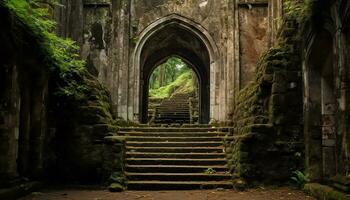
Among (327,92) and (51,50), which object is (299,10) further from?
(51,50)

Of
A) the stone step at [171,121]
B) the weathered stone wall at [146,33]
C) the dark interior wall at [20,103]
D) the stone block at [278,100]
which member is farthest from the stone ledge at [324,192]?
the stone step at [171,121]

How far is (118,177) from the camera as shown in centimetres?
930

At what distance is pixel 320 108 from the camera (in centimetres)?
883

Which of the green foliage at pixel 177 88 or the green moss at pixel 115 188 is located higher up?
the green foliage at pixel 177 88

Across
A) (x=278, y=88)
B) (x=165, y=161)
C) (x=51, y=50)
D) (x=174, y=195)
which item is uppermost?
(x=51, y=50)

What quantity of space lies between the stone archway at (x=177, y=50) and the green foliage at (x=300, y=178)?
740cm

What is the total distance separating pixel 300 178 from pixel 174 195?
9.55 ft

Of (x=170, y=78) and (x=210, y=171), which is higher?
(x=170, y=78)

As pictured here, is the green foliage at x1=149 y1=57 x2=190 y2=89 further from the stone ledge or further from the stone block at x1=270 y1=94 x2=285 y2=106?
the stone ledge

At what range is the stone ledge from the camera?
612cm

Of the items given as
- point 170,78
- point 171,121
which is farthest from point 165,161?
point 170,78

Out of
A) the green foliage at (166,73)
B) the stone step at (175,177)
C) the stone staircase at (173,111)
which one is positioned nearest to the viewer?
the stone step at (175,177)

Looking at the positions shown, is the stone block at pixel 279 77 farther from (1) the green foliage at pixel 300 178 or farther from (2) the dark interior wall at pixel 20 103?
(2) the dark interior wall at pixel 20 103

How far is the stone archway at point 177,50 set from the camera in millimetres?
16438
